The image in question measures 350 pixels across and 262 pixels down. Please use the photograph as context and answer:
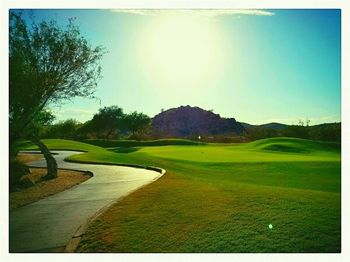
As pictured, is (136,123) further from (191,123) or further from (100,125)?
(191,123)

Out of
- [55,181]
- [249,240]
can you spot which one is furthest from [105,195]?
[249,240]

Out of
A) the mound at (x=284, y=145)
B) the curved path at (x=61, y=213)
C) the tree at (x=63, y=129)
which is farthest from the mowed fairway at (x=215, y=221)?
the mound at (x=284, y=145)

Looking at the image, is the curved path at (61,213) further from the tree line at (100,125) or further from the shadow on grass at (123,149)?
the shadow on grass at (123,149)

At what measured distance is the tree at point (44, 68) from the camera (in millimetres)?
13266

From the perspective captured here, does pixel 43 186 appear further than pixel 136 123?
No

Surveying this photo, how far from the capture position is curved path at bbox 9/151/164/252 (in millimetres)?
8312

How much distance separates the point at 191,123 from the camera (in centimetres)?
2330

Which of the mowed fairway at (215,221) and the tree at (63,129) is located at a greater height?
the tree at (63,129)

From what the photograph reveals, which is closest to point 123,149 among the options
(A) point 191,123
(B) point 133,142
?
(B) point 133,142

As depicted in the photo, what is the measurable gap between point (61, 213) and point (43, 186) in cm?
476

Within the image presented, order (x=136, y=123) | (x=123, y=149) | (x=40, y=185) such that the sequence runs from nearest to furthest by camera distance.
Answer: (x=40, y=185) → (x=136, y=123) → (x=123, y=149)

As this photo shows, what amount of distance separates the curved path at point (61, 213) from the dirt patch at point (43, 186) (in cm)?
41

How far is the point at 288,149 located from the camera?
27953 millimetres
